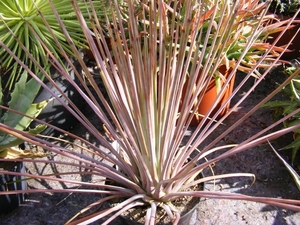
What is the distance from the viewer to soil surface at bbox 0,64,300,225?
5.34 feet

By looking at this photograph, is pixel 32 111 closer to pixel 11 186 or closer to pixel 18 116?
pixel 18 116

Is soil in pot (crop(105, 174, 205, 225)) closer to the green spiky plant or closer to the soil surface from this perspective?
the soil surface

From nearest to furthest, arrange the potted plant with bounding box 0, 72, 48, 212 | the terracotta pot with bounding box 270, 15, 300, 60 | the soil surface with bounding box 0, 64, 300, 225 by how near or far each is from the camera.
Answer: the potted plant with bounding box 0, 72, 48, 212, the soil surface with bounding box 0, 64, 300, 225, the terracotta pot with bounding box 270, 15, 300, 60

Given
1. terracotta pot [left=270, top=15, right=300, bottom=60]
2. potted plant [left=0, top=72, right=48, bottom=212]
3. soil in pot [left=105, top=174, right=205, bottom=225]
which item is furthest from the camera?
terracotta pot [left=270, top=15, right=300, bottom=60]

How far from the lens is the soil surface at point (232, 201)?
1628 mm

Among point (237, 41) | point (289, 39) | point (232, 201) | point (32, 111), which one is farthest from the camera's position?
point (289, 39)

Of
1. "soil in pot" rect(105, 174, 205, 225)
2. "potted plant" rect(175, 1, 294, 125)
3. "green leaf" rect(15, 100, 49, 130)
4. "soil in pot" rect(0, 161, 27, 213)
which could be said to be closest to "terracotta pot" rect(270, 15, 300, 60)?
"potted plant" rect(175, 1, 294, 125)

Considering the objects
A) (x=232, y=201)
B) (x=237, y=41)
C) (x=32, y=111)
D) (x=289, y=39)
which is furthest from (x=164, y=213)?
(x=289, y=39)

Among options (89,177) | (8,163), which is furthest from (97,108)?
(89,177)

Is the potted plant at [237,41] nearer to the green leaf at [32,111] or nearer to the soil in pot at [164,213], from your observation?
the soil in pot at [164,213]

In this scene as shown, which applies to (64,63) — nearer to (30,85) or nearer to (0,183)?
(30,85)

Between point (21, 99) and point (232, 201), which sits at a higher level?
point (21, 99)

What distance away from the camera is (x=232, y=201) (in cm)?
171

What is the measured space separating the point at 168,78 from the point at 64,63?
30.8 inches
